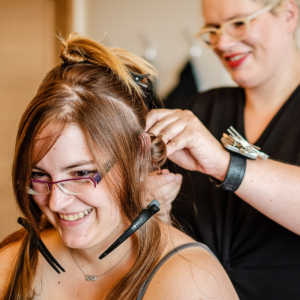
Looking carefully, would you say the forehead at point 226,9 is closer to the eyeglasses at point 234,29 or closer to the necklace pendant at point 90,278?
the eyeglasses at point 234,29

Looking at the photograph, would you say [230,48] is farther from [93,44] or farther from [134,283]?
[134,283]

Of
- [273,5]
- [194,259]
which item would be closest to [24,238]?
[194,259]

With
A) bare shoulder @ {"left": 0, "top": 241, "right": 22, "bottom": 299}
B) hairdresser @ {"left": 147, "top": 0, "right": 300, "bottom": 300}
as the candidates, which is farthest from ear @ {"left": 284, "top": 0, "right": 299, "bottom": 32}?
bare shoulder @ {"left": 0, "top": 241, "right": 22, "bottom": 299}

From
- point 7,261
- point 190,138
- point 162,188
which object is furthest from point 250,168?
point 7,261

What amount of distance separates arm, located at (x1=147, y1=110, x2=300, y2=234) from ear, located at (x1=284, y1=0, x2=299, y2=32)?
616 millimetres

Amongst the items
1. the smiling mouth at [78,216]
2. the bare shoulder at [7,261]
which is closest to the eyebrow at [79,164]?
the smiling mouth at [78,216]

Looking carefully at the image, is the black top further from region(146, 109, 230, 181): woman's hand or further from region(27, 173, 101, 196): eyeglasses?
region(27, 173, 101, 196): eyeglasses

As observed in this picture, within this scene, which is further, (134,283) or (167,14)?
(167,14)

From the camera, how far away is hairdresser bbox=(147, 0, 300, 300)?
3.60ft

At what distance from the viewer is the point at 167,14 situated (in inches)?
99.3

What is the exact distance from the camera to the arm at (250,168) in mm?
1071

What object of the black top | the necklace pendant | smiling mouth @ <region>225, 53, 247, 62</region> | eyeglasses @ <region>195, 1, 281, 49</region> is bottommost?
the necklace pendant

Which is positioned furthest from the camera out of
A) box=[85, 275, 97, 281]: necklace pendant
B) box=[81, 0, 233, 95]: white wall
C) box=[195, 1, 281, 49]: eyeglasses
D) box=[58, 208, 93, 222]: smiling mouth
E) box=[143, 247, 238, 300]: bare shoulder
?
box=[81, 0, 233, 95]: white wall

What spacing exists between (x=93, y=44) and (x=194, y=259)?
28.7 inches
